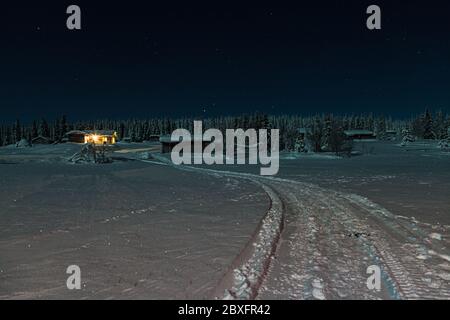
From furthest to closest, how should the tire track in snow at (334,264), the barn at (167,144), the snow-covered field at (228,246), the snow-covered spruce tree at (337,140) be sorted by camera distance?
the barn at (167,144), the snow-covered spruce tree at (337,140), the snow-covered field at (228,246), the tire track in snow at (334,264)

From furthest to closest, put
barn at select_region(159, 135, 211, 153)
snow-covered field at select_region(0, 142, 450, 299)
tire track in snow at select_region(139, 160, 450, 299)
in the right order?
1. barn at select_region(159, 135, 211, 153)
2. snow-covered field at select_region(0, 142, 450, 299)
3. tire track in snow at select_region(139, 160, 450, 299)

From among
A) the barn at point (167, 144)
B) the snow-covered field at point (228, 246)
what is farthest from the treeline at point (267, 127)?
the snow-covered field at point (228, 246)

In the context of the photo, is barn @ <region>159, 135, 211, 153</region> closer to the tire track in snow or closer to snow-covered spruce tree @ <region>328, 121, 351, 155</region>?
snow-covered spruce tree @ <region>328, 121, 351, 155</region>

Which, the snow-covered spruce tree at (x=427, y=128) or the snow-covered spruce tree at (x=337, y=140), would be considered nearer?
the snow-covered spruce tree at (x=337, y=140)

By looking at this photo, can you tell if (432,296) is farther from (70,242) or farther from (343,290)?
(70,242)

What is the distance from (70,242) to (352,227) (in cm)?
684

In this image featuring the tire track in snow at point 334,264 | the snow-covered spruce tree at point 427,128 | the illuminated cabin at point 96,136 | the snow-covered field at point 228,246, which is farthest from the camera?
the snow-covered spruce tree at point 427,128

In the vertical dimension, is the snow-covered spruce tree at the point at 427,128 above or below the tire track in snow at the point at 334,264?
above

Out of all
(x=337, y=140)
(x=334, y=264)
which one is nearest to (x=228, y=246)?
(x=334, y=264)

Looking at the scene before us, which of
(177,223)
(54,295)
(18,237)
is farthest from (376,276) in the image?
(18,237)

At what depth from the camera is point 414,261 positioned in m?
6.29

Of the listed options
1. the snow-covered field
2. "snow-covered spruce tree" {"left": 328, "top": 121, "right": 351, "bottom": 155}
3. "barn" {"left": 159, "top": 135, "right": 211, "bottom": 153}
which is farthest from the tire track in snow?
"barn" {"left": 159, "top": 135, "right": 211, "bottom": 153}

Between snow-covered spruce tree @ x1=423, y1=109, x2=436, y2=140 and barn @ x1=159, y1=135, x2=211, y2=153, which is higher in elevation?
snow-covered spruce tree @ x1=423, y1=109, x2=436, y2=140

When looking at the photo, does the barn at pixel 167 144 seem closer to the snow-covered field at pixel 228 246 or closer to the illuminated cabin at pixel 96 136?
the illuminated cabin at pixel 96 136
